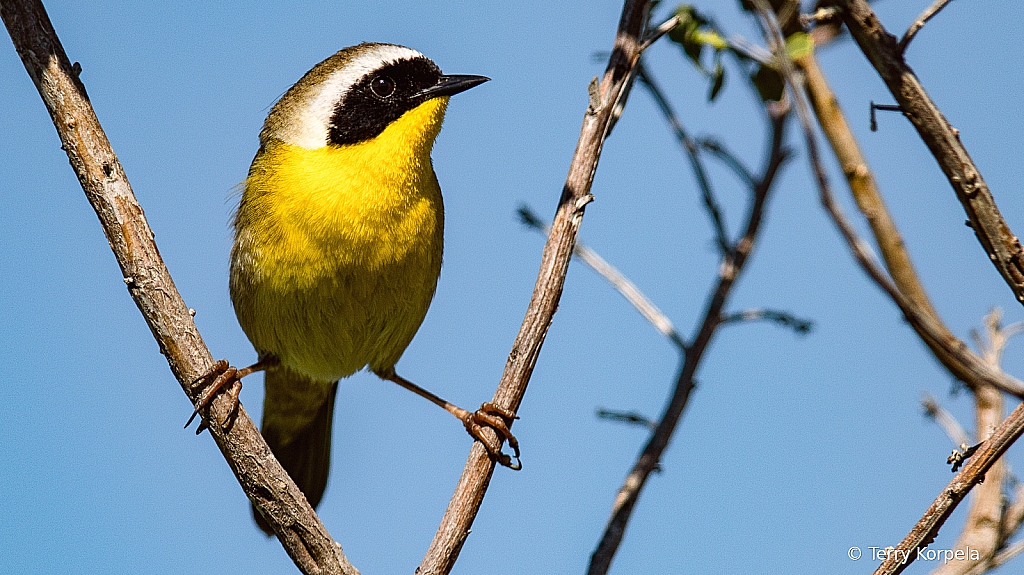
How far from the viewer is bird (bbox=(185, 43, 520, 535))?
3.08 meters

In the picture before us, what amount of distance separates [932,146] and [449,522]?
60.2 inches

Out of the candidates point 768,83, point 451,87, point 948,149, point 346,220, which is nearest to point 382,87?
point 451,87

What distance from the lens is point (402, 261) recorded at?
10.5ft

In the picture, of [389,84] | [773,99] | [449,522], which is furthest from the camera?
[389,84]

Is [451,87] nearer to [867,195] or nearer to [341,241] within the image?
[341,241]

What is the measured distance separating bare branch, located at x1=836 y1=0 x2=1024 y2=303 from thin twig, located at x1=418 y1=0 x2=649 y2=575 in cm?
70

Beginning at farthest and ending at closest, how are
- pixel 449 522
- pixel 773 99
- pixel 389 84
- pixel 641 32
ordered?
pixel 389 84 → pixel 773 99 → pixel 641 32 → pixel 449 522

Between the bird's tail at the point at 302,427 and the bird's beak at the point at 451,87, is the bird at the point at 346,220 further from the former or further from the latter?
the bird's tail at the point at 302,427

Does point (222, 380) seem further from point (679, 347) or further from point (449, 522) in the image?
point (679, 347)

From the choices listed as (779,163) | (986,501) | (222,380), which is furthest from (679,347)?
(222,380)

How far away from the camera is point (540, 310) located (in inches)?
93.3

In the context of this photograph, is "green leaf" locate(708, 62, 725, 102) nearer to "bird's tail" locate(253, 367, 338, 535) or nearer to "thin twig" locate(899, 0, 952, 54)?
"thin twig" locate(899, 0, 952, 54)

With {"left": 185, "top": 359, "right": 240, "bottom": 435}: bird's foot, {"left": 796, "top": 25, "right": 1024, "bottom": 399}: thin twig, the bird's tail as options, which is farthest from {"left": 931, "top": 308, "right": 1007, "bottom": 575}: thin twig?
the bird's tail

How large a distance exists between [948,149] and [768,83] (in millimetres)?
821
